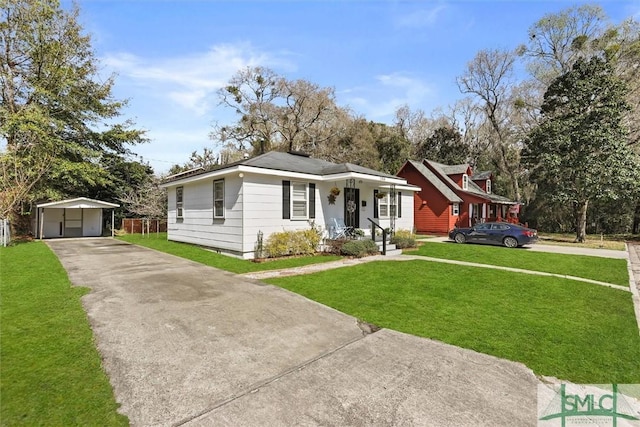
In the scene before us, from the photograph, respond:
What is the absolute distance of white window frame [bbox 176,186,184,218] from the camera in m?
15.1

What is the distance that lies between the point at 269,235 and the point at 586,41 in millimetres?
27292

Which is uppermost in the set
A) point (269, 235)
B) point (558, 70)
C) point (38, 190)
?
point (558, 70)

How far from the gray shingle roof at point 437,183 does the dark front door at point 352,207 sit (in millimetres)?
10161

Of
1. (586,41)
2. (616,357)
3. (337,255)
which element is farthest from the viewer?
(586,41)

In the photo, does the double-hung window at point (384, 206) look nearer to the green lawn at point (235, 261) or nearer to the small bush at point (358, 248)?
the small bush at point (358, 248)

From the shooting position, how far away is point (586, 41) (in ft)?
73.8

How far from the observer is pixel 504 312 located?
572 centimetres

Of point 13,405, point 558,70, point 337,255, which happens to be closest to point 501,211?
point 558,70

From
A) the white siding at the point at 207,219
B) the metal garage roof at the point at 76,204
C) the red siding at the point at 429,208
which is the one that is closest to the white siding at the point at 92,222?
the metal garage roof at the point at 76,204

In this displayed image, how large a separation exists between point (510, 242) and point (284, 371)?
53.2 feet

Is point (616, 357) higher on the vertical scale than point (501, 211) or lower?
lower

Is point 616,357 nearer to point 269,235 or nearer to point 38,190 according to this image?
point 269,235

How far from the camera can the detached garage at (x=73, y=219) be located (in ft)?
64.1

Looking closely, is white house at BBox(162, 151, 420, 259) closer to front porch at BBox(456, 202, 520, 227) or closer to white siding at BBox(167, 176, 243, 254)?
white siding at BBox(167, 176, 243, 254)
